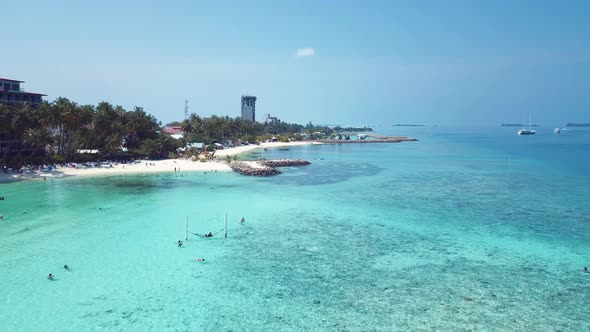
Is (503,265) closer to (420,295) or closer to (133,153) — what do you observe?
(420,295)

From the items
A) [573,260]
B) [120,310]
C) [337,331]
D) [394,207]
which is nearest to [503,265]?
[573,260]

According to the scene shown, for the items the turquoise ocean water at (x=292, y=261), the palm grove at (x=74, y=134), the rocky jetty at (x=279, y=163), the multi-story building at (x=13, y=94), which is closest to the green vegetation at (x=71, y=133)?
the palm grove at (x=74, y=134)

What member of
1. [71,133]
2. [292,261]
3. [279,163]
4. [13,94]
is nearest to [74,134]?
[71,133]

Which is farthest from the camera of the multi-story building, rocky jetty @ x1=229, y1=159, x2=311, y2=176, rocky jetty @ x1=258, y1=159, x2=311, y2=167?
rocky jetty @ x1=258, y1=159, x2=311, y2=167

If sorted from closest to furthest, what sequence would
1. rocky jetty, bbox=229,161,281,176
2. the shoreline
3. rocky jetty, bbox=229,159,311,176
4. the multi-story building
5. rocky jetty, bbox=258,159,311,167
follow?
the shoreline
the multi-story building
rocky jetty, bbox=229,161,281,176
rocky jetty, bbox=229,159,311,176
rocky jetty, bbox=258,159,311,167

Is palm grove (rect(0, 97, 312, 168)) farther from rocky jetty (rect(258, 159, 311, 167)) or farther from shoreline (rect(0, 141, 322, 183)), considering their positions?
rocky jetty (rect(258, 159, 311, 167))

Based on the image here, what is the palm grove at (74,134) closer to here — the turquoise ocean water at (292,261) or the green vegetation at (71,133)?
the green vegetation at (71,133)

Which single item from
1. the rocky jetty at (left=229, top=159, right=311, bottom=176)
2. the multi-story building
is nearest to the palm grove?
the multi-story building
